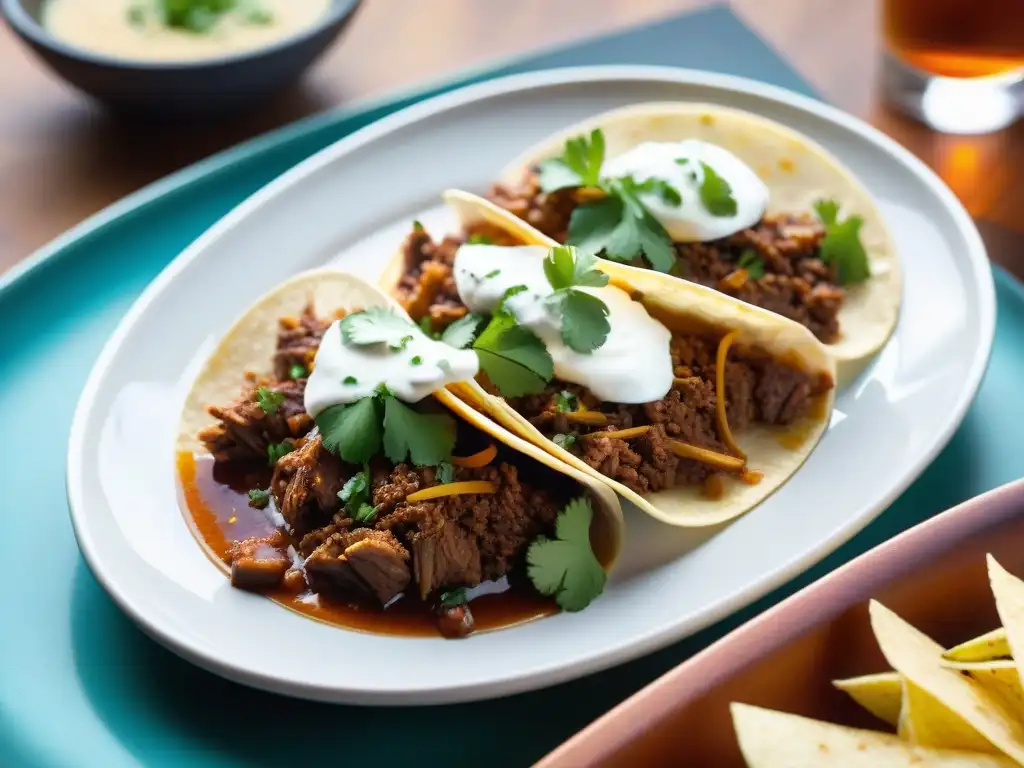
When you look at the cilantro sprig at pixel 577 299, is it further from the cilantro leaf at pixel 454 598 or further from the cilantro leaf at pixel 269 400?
the cilantro leaf at pixel 269 400

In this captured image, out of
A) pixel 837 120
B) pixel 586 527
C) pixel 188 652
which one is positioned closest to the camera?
pixel 188 652

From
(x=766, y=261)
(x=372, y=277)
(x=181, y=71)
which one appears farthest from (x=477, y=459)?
(x=181, y=71)

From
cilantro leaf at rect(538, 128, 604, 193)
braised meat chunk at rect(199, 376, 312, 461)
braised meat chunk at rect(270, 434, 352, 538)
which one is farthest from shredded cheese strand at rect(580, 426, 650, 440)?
cilantro leaf at rect(538, 128, 604, 193)

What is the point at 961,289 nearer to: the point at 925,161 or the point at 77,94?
the point at 925,161

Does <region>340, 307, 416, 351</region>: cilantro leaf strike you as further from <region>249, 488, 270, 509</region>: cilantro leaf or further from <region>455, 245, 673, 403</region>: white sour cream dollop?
<region>249, 488, 270, 509</region>: cilantro leaf

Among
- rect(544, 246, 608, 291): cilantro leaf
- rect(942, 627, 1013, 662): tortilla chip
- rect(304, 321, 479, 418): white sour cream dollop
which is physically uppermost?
rect(544, 246, 608, 291): cilantro leaf

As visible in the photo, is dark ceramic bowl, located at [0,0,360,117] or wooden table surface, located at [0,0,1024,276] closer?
dark ceramic bowl, located at [0,0,360,117]

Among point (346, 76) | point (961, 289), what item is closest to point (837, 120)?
point (961, 289)
